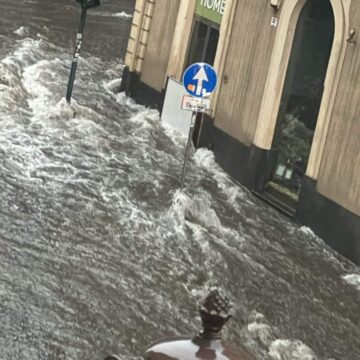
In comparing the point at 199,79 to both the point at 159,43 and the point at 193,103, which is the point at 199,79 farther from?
the point at 159,43

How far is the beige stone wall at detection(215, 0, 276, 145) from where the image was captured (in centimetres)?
1423

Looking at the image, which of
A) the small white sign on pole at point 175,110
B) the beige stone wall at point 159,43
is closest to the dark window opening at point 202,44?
the small white sign on pole at point 175,110

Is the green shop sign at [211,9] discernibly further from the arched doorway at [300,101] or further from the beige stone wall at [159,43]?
the arched doorway at [300,101]

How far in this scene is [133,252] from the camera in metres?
9.76

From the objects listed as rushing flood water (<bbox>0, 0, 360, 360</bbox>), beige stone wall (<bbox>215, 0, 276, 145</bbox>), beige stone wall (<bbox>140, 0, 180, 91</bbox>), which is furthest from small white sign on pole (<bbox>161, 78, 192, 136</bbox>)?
beige stone wall (<bbox>215, 0, 276, 145</bbox>)

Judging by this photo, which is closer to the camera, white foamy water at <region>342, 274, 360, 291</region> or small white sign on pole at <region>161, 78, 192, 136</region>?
white foamy water at <region>342, 274, 360, 291</region>

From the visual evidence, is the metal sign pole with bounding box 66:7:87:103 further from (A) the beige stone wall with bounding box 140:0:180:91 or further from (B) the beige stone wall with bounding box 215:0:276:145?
(B) the beige stone wall with bounding box 215:0:276:145

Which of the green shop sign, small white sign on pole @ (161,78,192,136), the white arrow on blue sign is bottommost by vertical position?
small white sign on pole @ (161,78,192,136)

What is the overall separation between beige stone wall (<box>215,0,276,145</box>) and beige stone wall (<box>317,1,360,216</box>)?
234cm

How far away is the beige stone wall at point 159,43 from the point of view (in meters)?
18.4

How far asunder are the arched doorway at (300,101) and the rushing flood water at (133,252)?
25.8 inches

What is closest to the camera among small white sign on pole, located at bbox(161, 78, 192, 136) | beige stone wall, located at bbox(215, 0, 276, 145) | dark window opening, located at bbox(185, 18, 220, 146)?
beige stone wall, located at bbox(215, 0, 276, 145)

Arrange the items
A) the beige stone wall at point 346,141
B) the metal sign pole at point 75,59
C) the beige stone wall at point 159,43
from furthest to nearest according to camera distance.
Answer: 1. the beige stone wall at point 159,43
2. the metal sign pole at point 75,59
3. the beige stone wall at point 346,141

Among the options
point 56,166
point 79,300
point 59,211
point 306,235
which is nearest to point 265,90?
A: point 306,235
